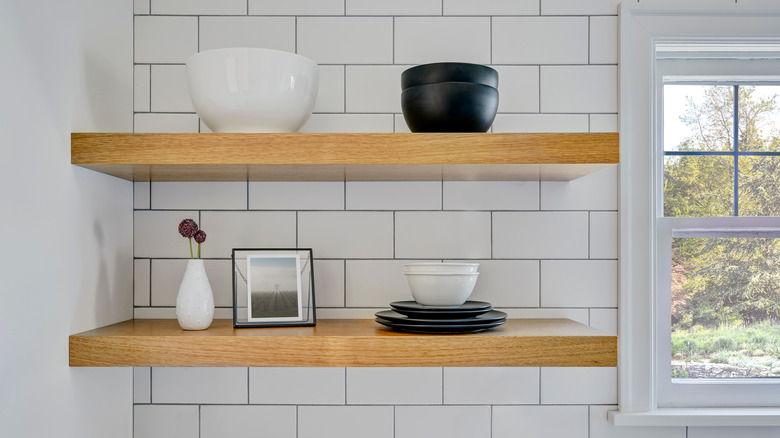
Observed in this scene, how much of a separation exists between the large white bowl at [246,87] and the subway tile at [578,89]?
55 centimetres

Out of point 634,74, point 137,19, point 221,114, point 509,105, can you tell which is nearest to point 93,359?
point 221,114

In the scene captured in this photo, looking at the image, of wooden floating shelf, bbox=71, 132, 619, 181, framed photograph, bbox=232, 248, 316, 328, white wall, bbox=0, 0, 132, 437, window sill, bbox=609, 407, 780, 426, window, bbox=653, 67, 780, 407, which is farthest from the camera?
window, bbox=653, 67, 780, 407

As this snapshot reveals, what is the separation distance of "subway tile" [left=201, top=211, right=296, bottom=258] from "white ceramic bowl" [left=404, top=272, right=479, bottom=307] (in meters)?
0.33

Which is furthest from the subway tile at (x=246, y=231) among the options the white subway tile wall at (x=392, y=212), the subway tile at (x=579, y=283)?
the subway tile at (x=579, y=283)

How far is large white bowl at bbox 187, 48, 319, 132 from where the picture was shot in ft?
3.45

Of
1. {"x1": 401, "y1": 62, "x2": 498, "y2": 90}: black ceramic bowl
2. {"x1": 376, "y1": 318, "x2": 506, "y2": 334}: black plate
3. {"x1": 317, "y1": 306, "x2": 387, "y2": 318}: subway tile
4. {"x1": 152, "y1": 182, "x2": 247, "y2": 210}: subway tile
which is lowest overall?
{"x1": 317, "y1": 306, "x2": 387, "y2": 318}: subway tile

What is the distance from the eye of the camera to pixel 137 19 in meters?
1.33

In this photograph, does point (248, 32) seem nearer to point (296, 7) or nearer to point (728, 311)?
point (296, 7)

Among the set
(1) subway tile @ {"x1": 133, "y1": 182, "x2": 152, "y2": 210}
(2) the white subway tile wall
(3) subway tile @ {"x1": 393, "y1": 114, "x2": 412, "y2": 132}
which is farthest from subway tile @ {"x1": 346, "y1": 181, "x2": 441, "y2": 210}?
(1) subway tile @ {"x1": 133, "y1": 182, "x2": 152, "y2": 210}

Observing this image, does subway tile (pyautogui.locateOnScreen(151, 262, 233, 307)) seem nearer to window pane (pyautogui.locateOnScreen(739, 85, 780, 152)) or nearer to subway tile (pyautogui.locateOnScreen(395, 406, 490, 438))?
subway tile (pyautogui.locateOnScreen(395, 406, 490, 438))

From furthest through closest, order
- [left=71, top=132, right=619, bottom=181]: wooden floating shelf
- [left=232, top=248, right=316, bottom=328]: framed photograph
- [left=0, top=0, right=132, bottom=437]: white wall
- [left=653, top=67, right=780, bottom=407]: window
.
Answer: [left=653, top=67, right=780, bottom=407]: window < [left=232, top=248, right=316, bottom=328]: framed photograph < [left=71, top=132, right=619, bottom=181]: wooden floating shelf < [left=0, top=0, right=132, bottom=437]: white wall

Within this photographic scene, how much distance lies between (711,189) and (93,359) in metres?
1.34

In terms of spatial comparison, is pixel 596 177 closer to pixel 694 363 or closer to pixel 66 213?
pixel 694 363

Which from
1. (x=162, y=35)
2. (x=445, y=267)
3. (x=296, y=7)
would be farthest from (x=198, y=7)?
(x=445, y=267)
